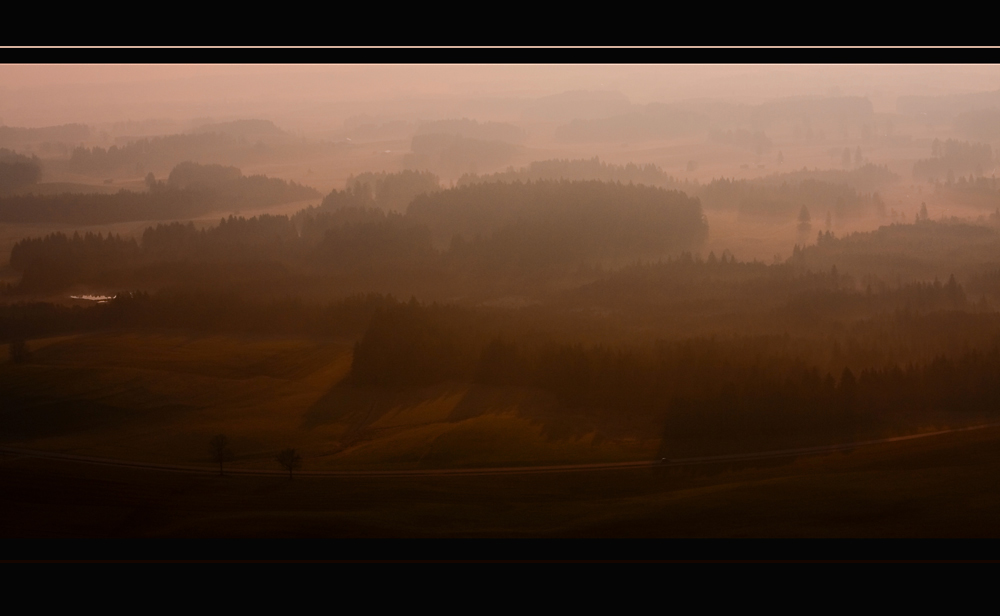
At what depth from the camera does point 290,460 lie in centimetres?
394

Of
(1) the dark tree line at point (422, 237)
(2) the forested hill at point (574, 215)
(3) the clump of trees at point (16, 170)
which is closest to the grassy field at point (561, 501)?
(1) the dark tree line at point (422, 237)

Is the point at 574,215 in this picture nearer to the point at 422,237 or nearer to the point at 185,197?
the point at 422,237

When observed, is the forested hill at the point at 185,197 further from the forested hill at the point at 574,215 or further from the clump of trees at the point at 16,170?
the forested hill at the point at 574,215

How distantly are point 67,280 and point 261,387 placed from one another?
5.39 ft

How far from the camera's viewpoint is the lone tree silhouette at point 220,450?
399 cm

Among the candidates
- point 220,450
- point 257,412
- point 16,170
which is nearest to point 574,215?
point 257,412

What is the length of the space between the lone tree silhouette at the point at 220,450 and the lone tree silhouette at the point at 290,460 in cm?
31

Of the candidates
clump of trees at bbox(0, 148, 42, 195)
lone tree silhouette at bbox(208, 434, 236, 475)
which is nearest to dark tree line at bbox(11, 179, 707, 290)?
clump of trees at bbox(0, 148, 42, 195)

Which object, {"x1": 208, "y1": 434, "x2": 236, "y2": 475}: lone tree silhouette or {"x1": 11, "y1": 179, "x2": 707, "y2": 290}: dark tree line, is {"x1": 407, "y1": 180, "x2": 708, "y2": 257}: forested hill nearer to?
{"x1": 11, "y1": 179, "x2": 707, "y2": 290}: dark tree line

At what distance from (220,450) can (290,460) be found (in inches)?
17.9
